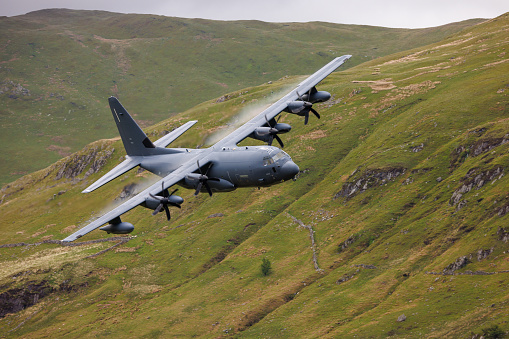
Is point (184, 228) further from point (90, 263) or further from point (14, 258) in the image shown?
point (14, 258)

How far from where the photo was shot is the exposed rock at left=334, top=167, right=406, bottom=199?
100 metres

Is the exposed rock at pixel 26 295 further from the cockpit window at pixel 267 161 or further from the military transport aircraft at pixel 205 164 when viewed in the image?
the cockpit window at pixel 267 161

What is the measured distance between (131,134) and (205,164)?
15.9 metres

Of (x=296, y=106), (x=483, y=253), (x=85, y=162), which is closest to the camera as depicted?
(x=296, y=106)

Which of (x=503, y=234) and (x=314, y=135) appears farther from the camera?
(x=314, y=135)

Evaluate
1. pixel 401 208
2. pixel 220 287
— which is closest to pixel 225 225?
pixel 220 287

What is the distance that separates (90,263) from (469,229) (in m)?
77.2

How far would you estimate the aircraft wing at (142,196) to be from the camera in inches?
1727

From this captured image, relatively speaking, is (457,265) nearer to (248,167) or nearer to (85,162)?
(248,167)

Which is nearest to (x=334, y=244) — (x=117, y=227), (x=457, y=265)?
(x=457, y=265)

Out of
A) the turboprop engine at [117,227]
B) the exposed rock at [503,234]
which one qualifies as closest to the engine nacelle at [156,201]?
the turboprop engine at [117,227]

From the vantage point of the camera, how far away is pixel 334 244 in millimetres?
92125

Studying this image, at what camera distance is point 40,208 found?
144 m

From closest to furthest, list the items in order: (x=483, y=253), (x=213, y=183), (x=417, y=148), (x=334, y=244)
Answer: (x=213, y=183) < (x=483, y=253) < (x=334, y=244) < (x=417, y=148)
